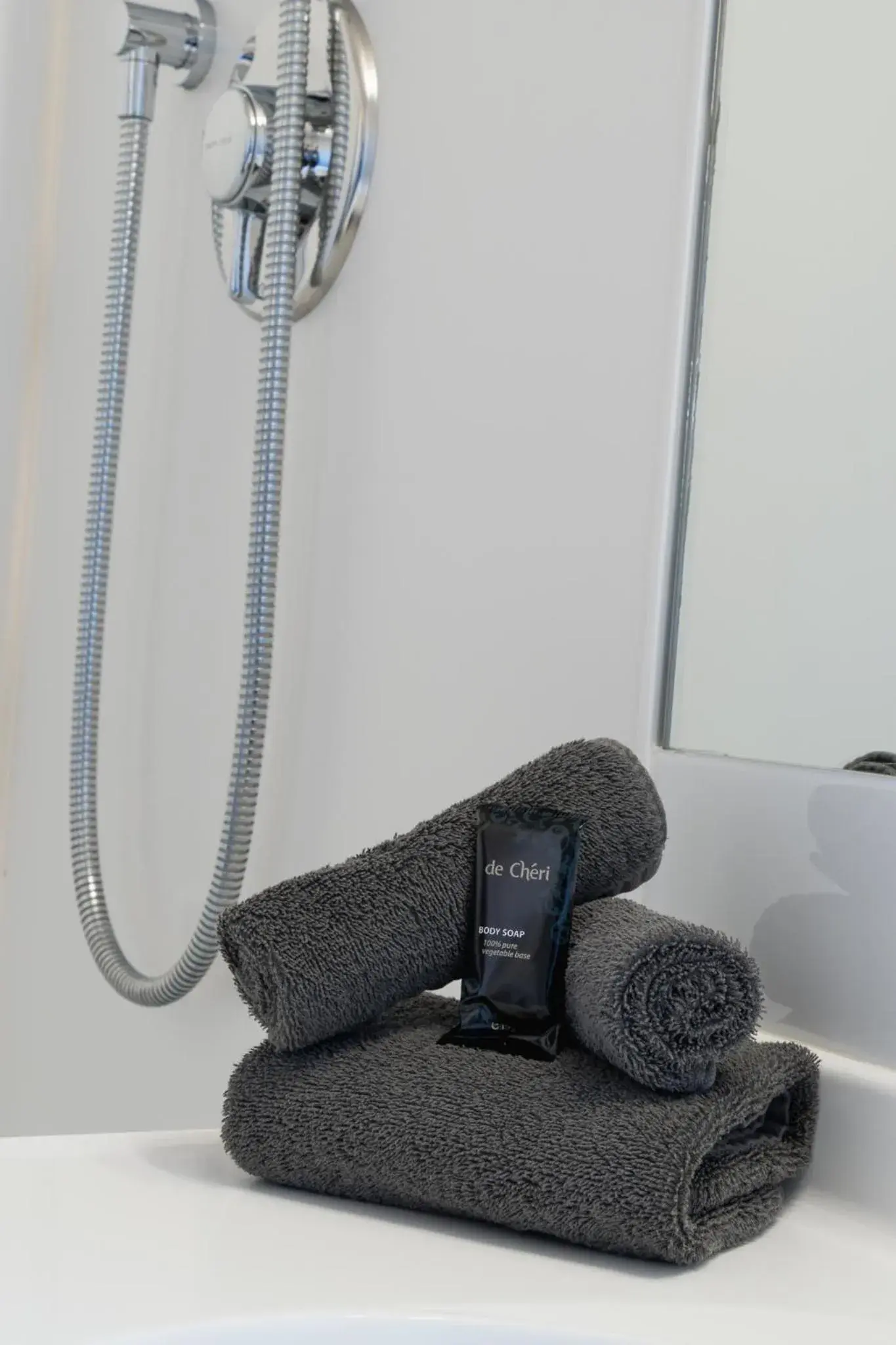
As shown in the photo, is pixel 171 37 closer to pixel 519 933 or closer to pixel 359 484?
pixel 359 484

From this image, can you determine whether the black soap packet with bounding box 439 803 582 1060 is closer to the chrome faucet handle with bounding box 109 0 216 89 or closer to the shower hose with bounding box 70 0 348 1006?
the shower hose with bounding box 70 0 348 1006

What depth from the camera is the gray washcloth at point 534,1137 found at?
0.49 m

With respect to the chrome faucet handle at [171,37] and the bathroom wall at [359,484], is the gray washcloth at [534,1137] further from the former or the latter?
the chrome faucet handle at [171,37]

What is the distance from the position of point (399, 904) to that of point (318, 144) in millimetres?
610

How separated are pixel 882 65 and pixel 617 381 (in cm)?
20

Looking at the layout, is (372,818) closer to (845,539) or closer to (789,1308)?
(845,539)

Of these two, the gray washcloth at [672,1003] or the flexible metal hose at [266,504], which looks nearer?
the gray washcloth at [672,1003]

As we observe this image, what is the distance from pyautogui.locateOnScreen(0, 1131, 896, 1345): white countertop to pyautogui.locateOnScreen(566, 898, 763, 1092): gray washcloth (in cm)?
7

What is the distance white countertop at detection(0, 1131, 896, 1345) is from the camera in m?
0.45

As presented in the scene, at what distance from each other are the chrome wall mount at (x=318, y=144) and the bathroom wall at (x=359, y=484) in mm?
18

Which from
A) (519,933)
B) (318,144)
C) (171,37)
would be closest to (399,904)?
(519,933)

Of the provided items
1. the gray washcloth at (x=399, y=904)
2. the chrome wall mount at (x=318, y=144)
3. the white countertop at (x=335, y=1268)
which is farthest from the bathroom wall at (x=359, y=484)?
the white countertop at (x=335, y=1268)

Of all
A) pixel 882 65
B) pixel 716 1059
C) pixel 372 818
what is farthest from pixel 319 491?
pixel 716 1059

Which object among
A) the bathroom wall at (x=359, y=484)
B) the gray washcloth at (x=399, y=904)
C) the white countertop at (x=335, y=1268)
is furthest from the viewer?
the bathroom wall at (x=359, y=484)
